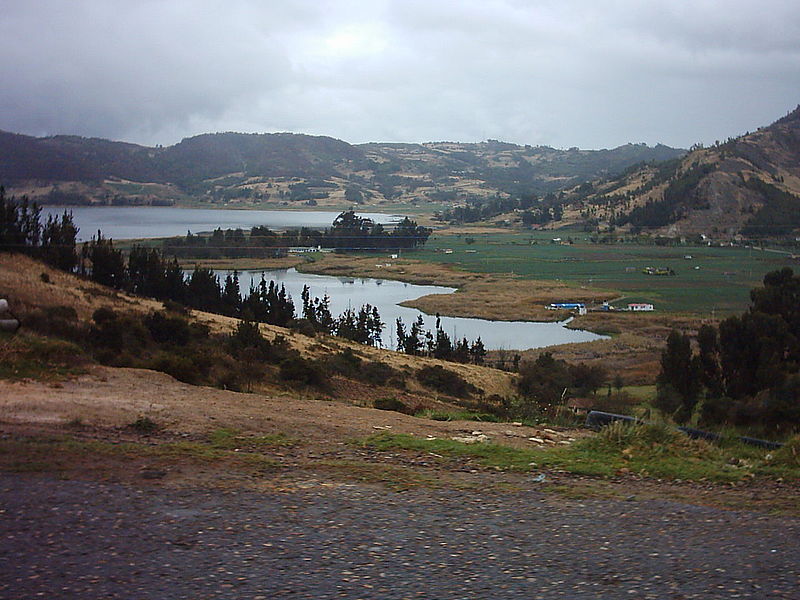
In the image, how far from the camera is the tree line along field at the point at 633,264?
44.6m

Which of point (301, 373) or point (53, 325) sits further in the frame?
point (301, 373)

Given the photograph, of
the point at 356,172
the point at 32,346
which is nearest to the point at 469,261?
the point at 32,346

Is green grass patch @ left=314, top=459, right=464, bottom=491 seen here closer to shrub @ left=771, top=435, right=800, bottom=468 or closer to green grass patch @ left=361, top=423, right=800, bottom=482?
green grass patch @ left=361, top=423, right=800, bottom=482

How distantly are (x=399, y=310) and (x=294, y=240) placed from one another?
39.8 feet

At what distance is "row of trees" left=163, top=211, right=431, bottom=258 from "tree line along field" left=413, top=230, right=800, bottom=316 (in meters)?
2.84

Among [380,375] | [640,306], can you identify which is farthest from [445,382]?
[640,306]

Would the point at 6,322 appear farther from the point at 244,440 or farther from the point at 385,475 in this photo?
the point at 385,475

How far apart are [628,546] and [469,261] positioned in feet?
211

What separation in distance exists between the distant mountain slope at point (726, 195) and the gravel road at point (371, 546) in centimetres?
6355

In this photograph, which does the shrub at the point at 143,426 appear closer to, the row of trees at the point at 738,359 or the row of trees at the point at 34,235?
the row of trees at the point at 738,359

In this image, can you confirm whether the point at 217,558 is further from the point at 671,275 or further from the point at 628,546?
the point at 671,275

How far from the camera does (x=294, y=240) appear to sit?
192 feet

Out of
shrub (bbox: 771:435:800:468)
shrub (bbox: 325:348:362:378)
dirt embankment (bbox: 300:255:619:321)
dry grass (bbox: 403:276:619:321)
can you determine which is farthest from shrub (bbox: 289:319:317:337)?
shrub (bbox: 771:435:800:468)

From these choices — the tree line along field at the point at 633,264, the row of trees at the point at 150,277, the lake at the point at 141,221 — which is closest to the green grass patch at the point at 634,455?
the row of trees at the point at 150,277
